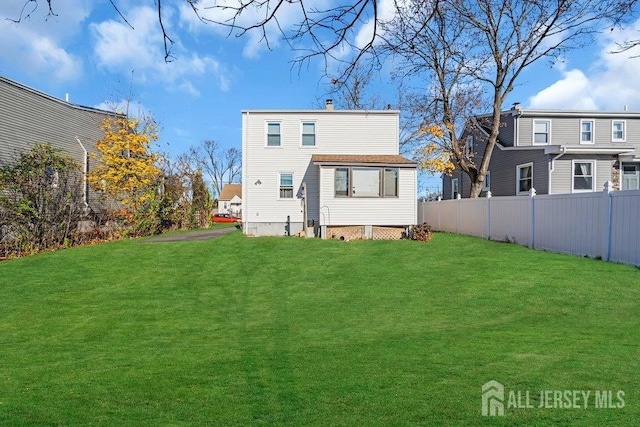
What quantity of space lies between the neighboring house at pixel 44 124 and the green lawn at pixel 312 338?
22.4 feet

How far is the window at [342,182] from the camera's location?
18.6 meters

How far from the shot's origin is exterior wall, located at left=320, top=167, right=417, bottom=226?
18.6 meters

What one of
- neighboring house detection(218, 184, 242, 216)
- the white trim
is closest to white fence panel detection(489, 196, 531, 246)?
the white trim

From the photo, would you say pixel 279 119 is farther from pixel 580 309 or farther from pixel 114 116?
pixel 580 309

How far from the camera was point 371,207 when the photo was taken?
61.4 feet

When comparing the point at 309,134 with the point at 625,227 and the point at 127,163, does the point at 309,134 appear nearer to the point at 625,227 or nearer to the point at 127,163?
the point at 127,163

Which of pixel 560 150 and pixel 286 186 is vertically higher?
pixel 560 150

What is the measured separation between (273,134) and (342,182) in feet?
14.5

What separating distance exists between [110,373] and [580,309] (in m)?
7.60

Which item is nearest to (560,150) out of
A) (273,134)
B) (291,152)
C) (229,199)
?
(291,152)

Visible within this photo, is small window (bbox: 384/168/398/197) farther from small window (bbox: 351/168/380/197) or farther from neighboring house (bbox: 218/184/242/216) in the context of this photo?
neighboring house (bbox: 218/184/242/216)

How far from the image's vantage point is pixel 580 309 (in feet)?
24.7

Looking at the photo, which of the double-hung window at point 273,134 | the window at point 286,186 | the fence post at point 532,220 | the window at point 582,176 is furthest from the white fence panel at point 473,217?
the double-hung window at point 273,134

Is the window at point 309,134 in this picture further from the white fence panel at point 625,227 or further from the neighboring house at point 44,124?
the white fence panel at point 625,227
